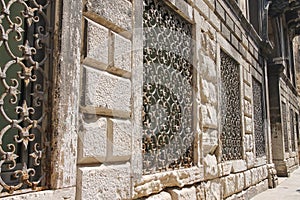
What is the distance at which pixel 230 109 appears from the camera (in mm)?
5012

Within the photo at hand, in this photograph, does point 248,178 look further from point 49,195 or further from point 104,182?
point 49,195

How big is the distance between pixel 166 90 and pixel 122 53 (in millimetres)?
895

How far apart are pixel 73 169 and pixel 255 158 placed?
4.88m

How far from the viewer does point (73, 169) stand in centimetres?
188

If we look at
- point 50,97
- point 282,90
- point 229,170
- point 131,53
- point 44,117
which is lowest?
point 229,170

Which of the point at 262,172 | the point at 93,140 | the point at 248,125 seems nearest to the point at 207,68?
the point at 248,125

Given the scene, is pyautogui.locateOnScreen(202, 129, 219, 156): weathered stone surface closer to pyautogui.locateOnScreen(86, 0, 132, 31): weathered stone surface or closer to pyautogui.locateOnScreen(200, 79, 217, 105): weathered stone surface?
pyautogui.locateOnScreen(200, 79, 217, 105): weathered stone surface

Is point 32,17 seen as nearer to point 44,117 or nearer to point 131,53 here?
point 44,117

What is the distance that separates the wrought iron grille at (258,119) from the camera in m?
6.57

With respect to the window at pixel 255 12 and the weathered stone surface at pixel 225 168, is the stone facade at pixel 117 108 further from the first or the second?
the window at pixel 255 12

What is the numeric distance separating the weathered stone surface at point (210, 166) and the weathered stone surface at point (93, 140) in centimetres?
186

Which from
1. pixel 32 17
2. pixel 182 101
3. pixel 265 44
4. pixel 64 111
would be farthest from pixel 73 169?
pixel 265 44

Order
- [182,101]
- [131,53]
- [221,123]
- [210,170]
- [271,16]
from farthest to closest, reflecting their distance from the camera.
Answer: [271,16] < [221,123] < [210,170] < [182,101] < [131,53]

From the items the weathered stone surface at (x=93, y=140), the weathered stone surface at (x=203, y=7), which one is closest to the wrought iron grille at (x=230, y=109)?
the weathered stone surface at (x=203, y=7)
